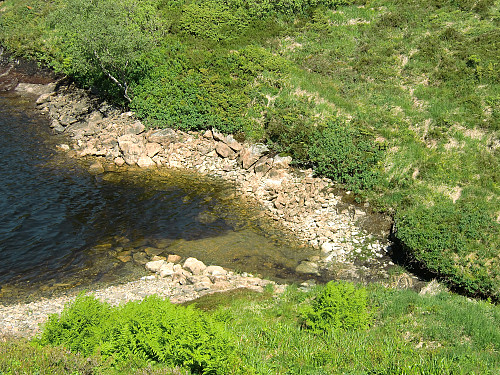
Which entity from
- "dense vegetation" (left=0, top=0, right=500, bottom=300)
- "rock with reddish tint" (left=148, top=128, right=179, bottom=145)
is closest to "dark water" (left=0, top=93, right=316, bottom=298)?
"rock with reddish tint" (left=148, top=128, right=179, bottom=145)

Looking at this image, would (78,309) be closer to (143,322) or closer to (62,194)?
(143,322)

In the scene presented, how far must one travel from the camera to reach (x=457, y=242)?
1959 centimetres

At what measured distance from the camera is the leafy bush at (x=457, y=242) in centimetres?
1852

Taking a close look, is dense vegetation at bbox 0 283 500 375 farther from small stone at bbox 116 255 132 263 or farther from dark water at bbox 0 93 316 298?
small stone at bbox 116 255 132 263

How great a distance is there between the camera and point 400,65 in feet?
113

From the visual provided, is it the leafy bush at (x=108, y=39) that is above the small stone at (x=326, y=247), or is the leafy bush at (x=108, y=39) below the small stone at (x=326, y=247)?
above

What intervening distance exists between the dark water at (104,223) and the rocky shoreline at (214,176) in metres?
1.34

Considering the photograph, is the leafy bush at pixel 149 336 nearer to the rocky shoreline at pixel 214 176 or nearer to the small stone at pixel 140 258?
the rocky shoreline at pixel 214 176

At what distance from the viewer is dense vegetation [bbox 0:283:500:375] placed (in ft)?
33.4

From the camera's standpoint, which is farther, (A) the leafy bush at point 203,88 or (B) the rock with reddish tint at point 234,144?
(A) the leafy bush at point 203,88

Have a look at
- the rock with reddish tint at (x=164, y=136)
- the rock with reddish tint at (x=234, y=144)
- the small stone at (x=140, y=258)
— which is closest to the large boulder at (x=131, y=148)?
the rock with reddish tint at (x=164, y=136)

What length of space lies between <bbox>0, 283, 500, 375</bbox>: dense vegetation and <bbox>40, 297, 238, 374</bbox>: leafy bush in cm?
3

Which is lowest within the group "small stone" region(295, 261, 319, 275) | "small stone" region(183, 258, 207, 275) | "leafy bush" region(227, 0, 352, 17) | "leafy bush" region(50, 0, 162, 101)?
"small stone" region(295, 261, 319, 275)

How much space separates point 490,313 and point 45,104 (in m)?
39.3
